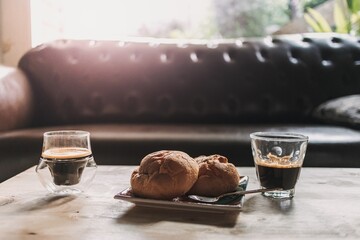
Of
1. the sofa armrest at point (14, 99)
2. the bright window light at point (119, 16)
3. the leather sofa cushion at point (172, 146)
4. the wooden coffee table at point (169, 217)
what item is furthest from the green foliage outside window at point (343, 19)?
the wooden coffee table at point (169, 217)

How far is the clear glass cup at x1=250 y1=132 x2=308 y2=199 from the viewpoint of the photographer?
798mm

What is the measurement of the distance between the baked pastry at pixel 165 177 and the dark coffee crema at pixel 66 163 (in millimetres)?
136

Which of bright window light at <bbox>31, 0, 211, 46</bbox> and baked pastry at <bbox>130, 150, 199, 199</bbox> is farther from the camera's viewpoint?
bright window light at <bbox>31, 0, 211, 46</bbox>

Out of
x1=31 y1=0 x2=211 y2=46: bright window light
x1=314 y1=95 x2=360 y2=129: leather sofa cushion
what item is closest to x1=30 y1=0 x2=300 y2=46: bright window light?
x1=31 y1=0 x2=211 y2=46: bright window light

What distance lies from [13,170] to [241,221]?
3.70 feet

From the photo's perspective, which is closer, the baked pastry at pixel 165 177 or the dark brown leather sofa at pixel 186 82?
the baked pastry at pixel 165 177

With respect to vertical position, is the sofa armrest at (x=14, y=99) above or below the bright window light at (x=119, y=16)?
below

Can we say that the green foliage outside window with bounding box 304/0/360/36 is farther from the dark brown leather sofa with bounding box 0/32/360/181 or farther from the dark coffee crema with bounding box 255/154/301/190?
the dark coffee crema with bounding box 255/154/301/190

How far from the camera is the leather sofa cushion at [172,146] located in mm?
1455

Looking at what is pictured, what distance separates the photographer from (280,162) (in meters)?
→ 0.81

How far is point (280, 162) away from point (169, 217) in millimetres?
266

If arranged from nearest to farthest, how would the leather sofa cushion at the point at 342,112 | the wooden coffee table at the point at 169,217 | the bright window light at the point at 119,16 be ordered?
the wooden coffee table at the point at 169,217 → the leather sofa cushion at the point at 342,112 → the bright window light at the point at 119,16

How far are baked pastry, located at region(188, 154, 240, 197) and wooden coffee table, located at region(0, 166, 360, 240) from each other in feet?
0.17

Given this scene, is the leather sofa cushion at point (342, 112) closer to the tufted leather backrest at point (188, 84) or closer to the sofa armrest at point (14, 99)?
the tufted leather backrest at point (188, 84)
